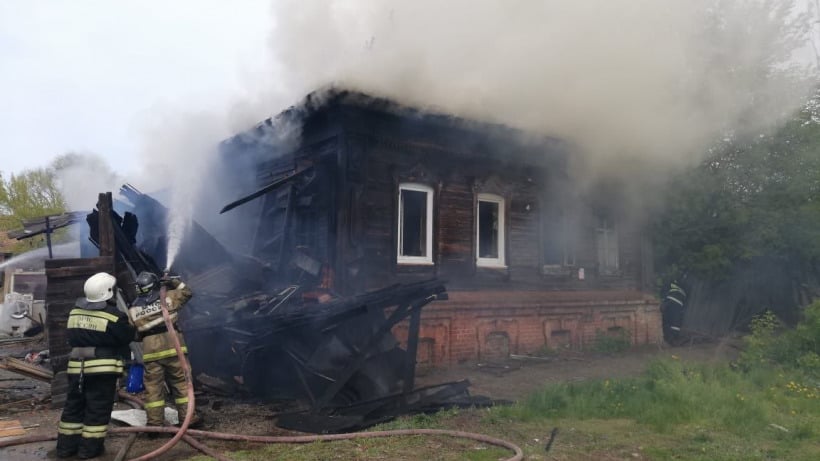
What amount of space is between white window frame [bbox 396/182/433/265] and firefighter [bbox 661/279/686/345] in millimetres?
7422

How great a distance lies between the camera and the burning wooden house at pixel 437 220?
30.3 ft

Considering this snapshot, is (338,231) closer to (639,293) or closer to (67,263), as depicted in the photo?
(67,263)

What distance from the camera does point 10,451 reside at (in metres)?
5.13

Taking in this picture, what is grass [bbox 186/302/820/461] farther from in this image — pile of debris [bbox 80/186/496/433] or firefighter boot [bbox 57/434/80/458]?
firefighter boot [bbox 57/434/80/458]

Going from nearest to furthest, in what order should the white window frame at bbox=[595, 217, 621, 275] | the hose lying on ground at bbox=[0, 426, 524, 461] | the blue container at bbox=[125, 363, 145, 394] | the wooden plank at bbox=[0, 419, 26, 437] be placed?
the hose lying on ground at bbox=[0, 426, 524, 461] → the wooden plank at bbox=[0, 419, 26, 437] → the blue container at bbox=[125, 363, 145, 394] → the white window frame at bbox=[595, 217, 621, 275]

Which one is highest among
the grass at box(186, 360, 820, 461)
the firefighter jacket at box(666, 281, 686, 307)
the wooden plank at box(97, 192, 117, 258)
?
the wooden plank at box(97, 192, 117, 258)

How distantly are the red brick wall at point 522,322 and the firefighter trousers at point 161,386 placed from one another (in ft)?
13.8

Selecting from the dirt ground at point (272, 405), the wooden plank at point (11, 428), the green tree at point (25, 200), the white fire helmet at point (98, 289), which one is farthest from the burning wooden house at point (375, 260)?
the green tree at point (25, 200)

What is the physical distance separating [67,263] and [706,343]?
14.1 metres

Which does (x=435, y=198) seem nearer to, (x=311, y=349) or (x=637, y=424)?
(x=311, y=349)

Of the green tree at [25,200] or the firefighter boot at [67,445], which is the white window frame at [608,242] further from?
the green tree at [25,200]

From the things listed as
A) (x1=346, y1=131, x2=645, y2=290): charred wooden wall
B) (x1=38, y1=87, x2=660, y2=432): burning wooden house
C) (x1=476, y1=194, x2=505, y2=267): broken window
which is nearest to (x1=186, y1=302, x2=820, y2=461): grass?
(x1=38, y1=87, x2=660, y2=432): burning wooden house

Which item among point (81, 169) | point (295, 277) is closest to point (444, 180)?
point (295, 277)

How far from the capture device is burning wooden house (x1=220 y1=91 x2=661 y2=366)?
30.3ft
